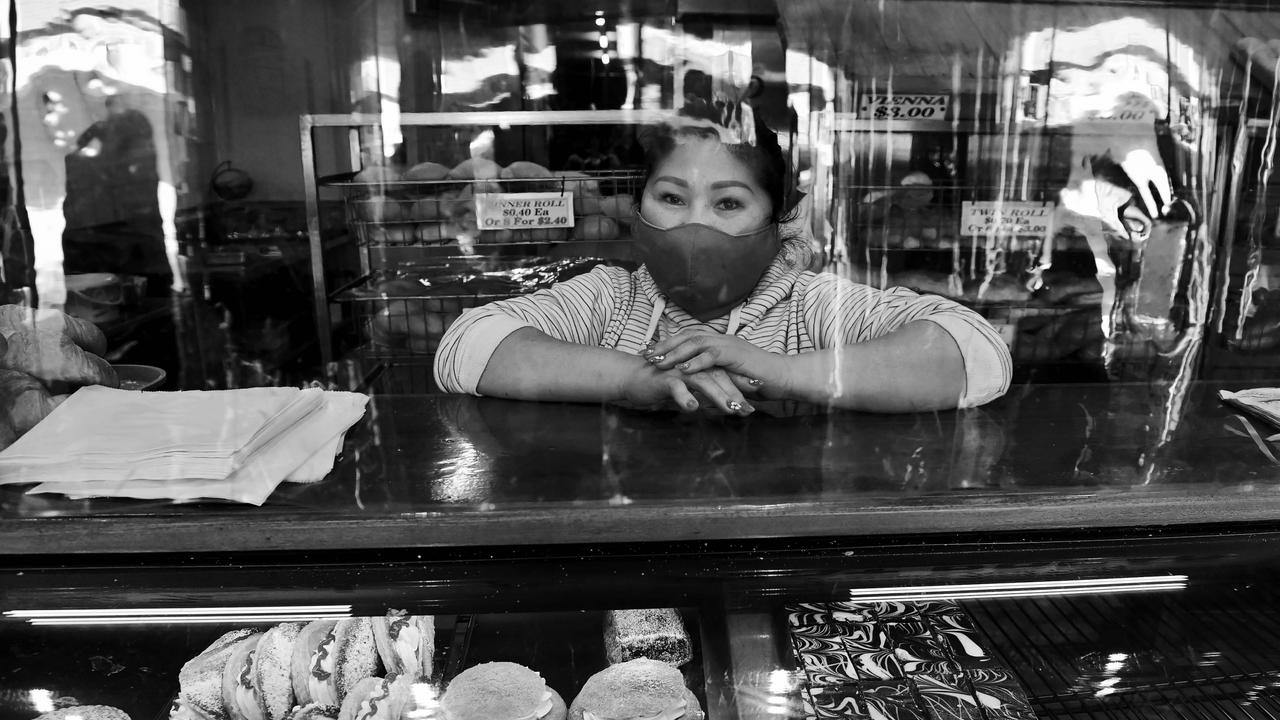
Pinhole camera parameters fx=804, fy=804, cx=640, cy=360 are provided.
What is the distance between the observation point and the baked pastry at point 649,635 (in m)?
0.79

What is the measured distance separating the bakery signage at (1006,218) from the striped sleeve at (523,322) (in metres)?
0.90

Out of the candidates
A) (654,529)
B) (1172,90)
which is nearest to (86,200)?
(654,529)

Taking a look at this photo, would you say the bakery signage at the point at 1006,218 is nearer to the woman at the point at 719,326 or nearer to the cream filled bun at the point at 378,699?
the woman at the point at 719,326

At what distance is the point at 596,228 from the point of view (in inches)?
64.2

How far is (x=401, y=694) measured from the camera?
2.52 ft

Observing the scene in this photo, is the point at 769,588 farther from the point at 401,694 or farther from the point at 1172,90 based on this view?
the point at 1172,90

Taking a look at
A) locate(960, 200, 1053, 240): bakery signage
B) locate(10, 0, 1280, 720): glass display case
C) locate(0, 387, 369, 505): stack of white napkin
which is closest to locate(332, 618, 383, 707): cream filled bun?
locate(10, 0, 1280, 720): glass display case

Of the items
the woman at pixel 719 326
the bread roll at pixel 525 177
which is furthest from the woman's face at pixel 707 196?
the bread roll at pixel 525 177

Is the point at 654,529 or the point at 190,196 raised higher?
the point at 190,196

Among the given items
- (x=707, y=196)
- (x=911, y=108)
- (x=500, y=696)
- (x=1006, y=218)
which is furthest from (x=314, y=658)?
(x=1006, y=218)

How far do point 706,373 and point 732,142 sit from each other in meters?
0.56

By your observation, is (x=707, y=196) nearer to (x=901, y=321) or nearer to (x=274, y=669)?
(x=901, y=321)

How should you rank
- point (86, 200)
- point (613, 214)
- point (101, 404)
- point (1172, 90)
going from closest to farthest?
1. point (101, 404)
2. point (86, 200)
3. point (613, 214)
4. point (1172, 90)

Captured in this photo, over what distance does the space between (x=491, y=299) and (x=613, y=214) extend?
1.02ft
